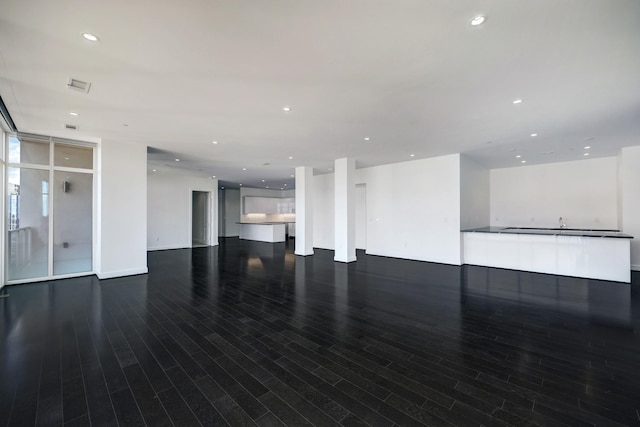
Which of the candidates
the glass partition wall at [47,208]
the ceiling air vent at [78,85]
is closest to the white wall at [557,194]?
the ceiling air vent at [78,85]

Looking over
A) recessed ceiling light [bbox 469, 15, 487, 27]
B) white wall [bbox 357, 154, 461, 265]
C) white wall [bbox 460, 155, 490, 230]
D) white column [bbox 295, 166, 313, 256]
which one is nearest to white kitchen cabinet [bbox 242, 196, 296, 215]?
white column [bbox 295, 166, 313, 256]

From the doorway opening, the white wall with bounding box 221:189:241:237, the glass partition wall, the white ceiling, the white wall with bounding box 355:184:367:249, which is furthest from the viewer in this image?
the white wall with bounding box 221:189:241:237

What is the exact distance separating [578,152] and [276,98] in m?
7.73

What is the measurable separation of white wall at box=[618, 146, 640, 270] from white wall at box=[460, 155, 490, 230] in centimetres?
295

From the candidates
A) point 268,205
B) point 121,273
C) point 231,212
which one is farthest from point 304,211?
point 231,212

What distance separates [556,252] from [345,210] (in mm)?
4820

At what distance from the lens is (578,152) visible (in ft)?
22.1

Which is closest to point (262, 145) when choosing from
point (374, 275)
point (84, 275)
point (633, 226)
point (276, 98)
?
point (276, 98)

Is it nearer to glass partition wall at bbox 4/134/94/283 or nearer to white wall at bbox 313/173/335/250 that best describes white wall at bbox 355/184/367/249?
white wall at bbox 313/173/335/250

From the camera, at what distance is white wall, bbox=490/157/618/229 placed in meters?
7.39

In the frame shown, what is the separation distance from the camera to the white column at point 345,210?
743 cm

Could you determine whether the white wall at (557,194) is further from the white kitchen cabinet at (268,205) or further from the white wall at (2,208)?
the white wall at (2,208)

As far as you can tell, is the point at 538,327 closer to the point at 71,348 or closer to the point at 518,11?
the point at 518,11

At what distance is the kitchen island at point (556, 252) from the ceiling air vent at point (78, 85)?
25.3ft
